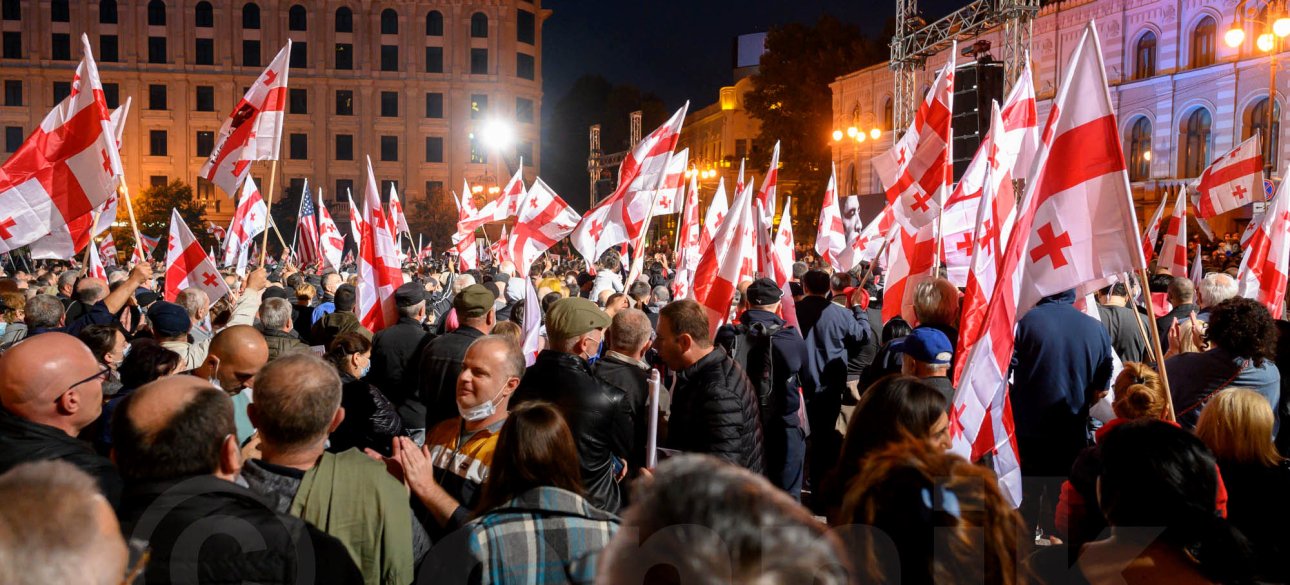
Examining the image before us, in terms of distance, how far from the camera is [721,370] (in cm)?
464

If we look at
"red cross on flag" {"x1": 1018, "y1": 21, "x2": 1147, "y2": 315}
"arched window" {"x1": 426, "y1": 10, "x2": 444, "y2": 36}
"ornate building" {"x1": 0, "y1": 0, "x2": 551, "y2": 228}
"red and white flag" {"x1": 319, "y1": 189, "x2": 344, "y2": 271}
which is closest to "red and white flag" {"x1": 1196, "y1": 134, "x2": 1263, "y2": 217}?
"red cross on flag" {"x1": 1018, "y1": 21, "x2": 1147, "y2": 315}

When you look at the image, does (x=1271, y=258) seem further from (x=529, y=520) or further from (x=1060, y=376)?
(x=529, y=520)

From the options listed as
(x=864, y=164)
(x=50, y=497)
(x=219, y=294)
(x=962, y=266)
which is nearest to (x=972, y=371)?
(x=50, y=497)

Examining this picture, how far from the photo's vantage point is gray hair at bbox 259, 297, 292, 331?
21.7ft

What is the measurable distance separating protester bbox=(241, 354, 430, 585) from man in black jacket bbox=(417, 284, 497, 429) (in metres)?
1.69

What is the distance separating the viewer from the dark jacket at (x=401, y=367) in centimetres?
607

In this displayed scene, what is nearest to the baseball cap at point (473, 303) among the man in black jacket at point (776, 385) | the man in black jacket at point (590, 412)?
the man in black jacket at point (590, 412)

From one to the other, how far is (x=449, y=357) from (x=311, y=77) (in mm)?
67467

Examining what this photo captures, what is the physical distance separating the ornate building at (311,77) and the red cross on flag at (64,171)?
5656 centimetres

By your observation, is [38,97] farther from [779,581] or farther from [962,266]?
[779,581]

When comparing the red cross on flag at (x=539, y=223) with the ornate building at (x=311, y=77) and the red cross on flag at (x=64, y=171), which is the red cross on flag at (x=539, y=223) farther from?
the ornate building at (x=311, y=77)

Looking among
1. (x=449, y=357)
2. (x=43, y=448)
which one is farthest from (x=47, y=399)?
(x=449, y=357)

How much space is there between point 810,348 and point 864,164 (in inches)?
1585

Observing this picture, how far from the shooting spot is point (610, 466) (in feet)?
14.2
